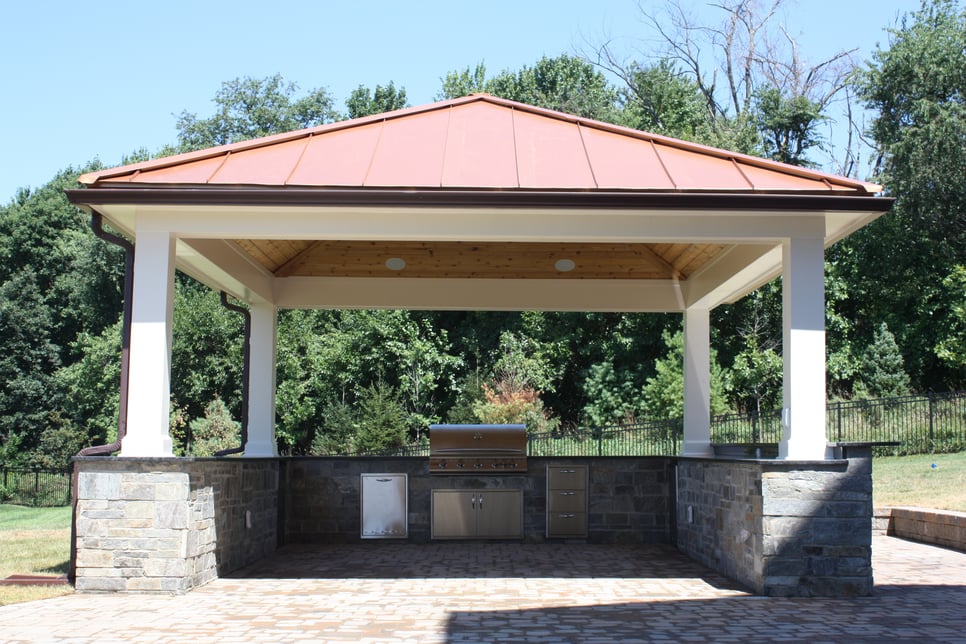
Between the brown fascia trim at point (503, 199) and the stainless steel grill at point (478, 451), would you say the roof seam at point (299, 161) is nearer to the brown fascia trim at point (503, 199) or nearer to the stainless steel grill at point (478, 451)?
the brown fascia trim at point (503, 199)

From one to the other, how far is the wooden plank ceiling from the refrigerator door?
280cm

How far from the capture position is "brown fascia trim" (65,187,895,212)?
8.73m

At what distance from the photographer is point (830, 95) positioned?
116 feet

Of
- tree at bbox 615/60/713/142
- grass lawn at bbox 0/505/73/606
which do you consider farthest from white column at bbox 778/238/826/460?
tree at bbox 615/60/713/142

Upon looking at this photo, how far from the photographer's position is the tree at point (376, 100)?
3700 centimetres

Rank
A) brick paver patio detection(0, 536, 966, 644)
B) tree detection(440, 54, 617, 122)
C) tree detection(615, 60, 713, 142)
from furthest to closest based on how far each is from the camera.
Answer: tree detection(440, 54, 617, 122) < tree detection(615, 60, 713, 142) < brick paver patio detection(0, 536, 966, 644)

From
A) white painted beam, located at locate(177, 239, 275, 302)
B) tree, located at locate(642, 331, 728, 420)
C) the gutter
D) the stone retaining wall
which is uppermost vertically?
the gutter

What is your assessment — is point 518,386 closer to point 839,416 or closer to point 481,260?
point 839,416

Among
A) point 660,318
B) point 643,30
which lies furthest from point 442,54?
point 660,318

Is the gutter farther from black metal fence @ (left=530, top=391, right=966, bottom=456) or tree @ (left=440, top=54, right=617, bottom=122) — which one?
tree @ (left=440, top=54, right=617, bottom=122)

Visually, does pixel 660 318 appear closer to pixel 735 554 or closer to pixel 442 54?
pixel 442 54

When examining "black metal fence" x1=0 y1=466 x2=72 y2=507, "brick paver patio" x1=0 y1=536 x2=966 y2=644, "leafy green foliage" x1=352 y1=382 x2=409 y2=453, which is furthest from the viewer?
"black metal fence" x1=0 y1=466 x2=72 y2=507

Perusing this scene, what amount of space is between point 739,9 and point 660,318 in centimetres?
1341

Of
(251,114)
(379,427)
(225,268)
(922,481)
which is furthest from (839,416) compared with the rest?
(251,114)
